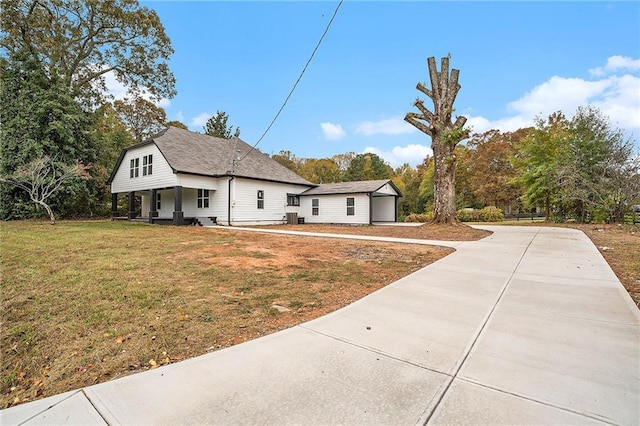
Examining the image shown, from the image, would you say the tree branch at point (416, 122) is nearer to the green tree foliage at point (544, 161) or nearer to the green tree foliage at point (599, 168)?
the green tree foliage at point (599, 168)

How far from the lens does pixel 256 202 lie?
65.1 ft

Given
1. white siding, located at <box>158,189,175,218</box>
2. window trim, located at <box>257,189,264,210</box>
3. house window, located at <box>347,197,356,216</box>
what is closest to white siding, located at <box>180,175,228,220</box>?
window trim, located at <box>257,189,264,210</box>

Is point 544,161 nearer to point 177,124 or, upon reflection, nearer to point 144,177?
point 144,177

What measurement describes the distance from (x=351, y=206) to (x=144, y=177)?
1368 cm

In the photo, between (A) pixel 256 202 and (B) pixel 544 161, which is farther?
(B) pixel 544 161

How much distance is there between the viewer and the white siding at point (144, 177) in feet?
57.2

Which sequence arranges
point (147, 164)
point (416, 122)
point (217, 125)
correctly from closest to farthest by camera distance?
point (416, 122)
point (147, 164)
point (217, 125)

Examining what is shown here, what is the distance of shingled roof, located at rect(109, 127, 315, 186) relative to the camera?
17.8 metres

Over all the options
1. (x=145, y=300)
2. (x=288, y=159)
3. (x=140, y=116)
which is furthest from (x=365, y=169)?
(x=145, y=300)

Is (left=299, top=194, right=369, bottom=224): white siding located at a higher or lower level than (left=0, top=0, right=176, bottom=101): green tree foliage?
lower

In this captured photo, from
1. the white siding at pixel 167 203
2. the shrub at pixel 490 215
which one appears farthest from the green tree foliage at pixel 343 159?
the white siding at pixel 167 203

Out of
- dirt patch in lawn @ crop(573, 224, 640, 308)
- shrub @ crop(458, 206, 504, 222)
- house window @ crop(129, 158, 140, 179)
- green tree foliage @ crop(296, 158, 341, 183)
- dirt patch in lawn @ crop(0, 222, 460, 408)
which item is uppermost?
green tree foliage @ crop(296, 158, 341, 183)

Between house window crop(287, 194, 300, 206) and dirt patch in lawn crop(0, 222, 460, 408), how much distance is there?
14.6 meters

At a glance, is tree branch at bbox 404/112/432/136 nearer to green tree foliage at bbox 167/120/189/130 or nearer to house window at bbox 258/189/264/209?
house window at bbox 258/189/264/209
